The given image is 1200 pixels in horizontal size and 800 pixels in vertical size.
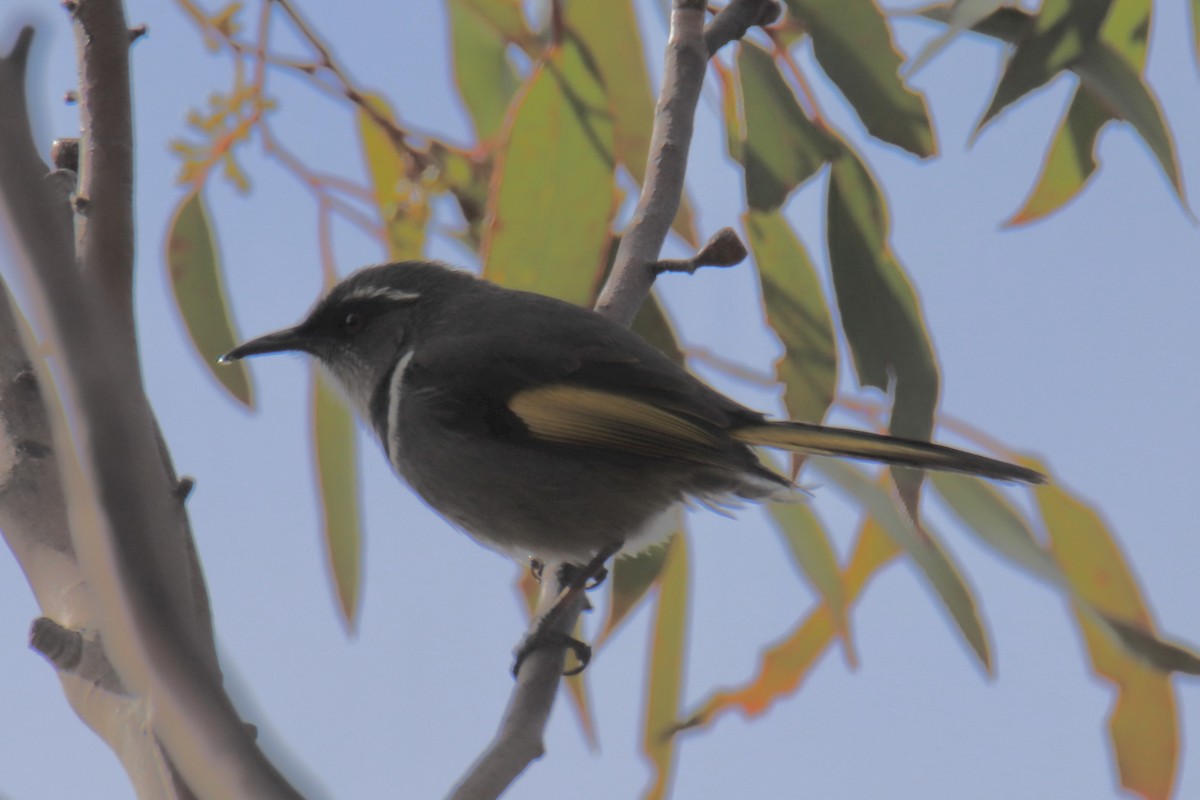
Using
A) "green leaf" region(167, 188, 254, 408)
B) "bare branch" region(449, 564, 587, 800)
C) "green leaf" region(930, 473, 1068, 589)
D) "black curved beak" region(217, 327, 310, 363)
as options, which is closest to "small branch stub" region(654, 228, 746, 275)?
"bare branch" region(449, 564, 587, 800)

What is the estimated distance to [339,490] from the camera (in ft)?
8.77

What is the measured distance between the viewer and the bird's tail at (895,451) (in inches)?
70.5

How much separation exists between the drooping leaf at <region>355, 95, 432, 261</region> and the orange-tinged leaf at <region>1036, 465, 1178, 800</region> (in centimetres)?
137

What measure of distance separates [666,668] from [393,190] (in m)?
1.17

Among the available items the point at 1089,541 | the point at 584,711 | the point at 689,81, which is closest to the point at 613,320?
the point at 689,81

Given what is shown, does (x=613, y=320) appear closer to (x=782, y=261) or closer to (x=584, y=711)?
(x=782, y=261)

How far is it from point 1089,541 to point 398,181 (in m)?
1.60

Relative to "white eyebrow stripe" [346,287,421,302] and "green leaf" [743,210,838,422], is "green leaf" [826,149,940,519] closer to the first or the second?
"green leaf" [743,210,838,422]

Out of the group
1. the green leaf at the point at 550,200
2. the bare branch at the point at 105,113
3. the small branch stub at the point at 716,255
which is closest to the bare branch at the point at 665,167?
the small branch stub at the point at 716,255

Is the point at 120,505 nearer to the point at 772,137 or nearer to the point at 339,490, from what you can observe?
the point at 772,137

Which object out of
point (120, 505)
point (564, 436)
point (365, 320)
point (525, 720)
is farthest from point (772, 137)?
point (120, 505)

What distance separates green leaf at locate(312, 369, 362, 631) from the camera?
101 inches

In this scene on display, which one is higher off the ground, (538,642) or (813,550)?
(813,550)

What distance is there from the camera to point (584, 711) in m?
2.48
